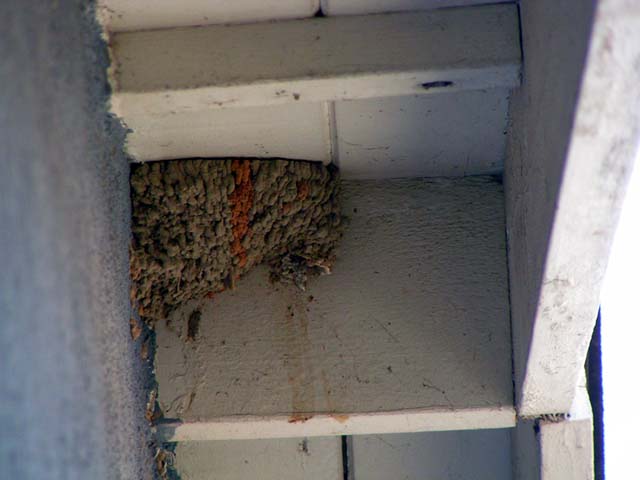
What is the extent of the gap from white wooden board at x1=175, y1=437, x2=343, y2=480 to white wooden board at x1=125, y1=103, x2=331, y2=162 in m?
0.93

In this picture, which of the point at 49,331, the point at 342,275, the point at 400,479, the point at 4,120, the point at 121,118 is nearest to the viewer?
the point at 4,120

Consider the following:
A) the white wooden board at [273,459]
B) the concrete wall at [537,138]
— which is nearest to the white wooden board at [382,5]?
the concrete wall at [537,138]

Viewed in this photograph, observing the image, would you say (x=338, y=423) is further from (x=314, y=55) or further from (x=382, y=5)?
(x=382, y=5)

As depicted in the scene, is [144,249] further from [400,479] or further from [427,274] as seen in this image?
[400,479]

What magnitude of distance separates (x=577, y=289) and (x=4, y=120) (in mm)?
1251

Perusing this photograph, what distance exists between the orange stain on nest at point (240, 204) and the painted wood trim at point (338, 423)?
0.46 m

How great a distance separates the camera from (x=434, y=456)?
9.80 feet

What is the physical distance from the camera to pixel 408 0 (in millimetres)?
2123

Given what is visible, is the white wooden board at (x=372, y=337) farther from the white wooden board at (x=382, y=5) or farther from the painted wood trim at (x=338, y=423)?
the white wooden board at (x=382, y=5)

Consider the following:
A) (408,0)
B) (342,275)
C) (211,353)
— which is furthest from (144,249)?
(408,0)

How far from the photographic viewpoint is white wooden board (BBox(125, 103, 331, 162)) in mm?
2408

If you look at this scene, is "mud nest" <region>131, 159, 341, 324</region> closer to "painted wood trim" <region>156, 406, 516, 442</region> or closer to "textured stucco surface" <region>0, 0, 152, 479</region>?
"textured stucco surface" <region>0, 0, 152, 479</region>

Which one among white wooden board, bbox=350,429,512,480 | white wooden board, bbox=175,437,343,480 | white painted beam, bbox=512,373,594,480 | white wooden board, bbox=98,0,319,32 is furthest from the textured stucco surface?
white painted beam, bbox=512,373,594,480

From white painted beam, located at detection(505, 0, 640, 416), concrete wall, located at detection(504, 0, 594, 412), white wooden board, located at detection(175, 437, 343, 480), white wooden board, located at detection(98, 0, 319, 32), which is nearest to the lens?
white painted beam, located at detection(505, 0, 640, 416)
